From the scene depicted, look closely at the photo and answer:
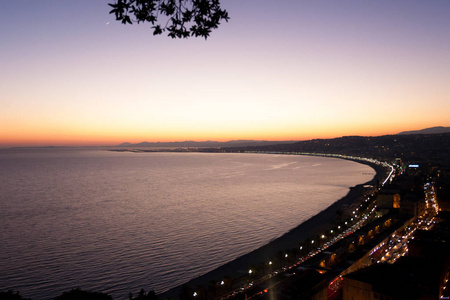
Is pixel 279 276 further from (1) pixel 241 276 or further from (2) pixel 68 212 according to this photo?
(2) pixel 68 212

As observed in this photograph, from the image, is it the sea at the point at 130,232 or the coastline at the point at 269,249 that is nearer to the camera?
the coastline at the point at 269,249

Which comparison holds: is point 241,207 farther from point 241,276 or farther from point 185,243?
point 241,276

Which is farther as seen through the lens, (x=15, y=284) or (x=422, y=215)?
(x=422, y=215)

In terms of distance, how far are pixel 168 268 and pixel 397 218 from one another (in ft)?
80.7

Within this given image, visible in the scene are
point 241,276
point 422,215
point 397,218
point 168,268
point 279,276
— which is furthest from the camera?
point 422,215

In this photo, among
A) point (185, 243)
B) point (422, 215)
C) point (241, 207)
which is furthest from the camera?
point (241, 207)

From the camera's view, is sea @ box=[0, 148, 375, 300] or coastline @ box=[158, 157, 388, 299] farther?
sea @ box=[0, 148, 375, 300]

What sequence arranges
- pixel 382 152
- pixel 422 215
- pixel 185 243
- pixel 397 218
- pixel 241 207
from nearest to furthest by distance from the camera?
pixel 185 243
pixel 397 218
pixel 422 215
pixel 241 207
pixel 382 152

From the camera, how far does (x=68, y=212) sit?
4122cm

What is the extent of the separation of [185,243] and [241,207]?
17.2 m

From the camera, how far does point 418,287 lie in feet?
57.8

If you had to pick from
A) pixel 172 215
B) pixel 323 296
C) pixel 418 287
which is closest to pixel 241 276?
pixel 323 296

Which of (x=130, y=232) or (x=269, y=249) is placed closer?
(x=269, y=249)

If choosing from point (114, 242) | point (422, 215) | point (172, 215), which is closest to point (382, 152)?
point (422, 215)
